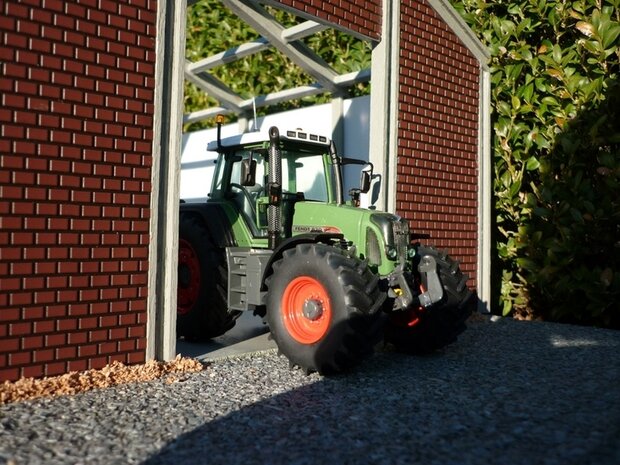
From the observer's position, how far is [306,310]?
17.7ft

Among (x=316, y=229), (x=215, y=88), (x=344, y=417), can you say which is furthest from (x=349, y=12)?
(x=344, y=417)

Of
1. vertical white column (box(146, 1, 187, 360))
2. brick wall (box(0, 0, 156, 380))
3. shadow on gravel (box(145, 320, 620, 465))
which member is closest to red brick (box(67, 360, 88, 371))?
brick wall (box(0, 0, 156, 380))

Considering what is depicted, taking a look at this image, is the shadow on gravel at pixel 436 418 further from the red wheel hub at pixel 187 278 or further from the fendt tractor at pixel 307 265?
the red wheel hub at pixel 187 278

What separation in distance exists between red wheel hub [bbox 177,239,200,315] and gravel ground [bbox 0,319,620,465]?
4.20 feet

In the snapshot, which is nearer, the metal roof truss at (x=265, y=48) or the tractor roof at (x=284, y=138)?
the tractor roof at (x=284, y=138)

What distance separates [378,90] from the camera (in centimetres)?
754

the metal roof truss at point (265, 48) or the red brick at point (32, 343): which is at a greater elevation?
the metal roof truss at point (265, 48)

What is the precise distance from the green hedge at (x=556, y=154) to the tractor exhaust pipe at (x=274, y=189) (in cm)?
365

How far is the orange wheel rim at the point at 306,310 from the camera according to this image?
534cm

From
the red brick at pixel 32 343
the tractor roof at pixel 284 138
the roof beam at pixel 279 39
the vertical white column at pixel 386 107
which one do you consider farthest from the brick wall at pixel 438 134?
the red brick at pixel 32 343

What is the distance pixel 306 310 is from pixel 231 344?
1769mm

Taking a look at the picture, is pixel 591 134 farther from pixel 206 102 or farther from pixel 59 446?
pixel 206 102

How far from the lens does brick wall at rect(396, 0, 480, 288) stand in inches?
308

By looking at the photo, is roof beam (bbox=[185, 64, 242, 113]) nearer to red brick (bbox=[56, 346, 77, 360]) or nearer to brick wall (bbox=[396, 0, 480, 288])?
brick wall (bbox=[396, 0, 480, 288])
